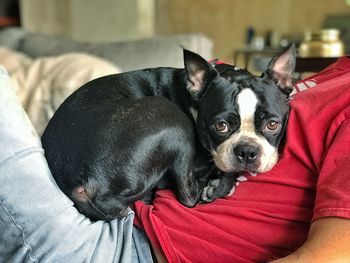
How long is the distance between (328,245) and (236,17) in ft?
18.2

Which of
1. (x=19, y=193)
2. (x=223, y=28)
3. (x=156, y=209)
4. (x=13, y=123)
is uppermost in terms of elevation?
(x=13, y=123)

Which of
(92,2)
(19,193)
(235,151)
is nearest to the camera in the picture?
(19,193)

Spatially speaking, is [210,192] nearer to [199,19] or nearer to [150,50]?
[150,50]

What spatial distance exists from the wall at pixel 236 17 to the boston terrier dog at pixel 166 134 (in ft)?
14.6

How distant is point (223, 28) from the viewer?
20.4 feet

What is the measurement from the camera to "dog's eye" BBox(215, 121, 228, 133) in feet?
4.10

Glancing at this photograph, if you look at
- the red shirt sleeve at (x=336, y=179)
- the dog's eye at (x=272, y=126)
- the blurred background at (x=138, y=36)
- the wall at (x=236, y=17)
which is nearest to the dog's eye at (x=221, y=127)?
the dog's eye at (x=272, y=126)

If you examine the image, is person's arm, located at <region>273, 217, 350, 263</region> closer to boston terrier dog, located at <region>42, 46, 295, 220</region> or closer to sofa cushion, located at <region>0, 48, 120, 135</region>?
boston terrier dog, located at <region>42, 46, 295, 220</region>

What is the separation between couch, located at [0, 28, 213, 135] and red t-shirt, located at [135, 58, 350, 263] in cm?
139

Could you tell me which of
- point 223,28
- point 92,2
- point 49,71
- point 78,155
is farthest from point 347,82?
point 223,28

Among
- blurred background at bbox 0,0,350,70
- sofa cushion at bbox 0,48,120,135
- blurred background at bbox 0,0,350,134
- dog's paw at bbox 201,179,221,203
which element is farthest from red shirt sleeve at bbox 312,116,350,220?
blurred background at bbox 0,0,350,70

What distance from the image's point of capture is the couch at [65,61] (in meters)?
2.51

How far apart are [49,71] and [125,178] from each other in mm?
1759

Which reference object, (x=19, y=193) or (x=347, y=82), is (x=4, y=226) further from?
(x=347, y=82)
